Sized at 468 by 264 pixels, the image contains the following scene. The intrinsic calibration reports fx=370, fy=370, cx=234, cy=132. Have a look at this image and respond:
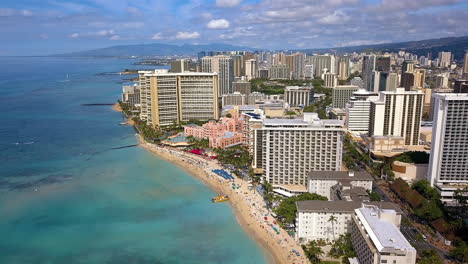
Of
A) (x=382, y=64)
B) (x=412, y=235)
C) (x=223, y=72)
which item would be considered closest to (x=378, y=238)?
(x=412, y=235)

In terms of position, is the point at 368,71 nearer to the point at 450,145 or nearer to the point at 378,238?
the point at 450,145

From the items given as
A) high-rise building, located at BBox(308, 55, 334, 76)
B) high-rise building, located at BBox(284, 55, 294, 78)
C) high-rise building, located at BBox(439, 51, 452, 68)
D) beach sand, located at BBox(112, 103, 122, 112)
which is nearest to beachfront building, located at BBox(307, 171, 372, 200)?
beach sand, located at BBox(112, 103, 122, 112)

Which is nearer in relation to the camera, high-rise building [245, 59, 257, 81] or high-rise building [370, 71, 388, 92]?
high-rise building [370, 71, 388, 92]

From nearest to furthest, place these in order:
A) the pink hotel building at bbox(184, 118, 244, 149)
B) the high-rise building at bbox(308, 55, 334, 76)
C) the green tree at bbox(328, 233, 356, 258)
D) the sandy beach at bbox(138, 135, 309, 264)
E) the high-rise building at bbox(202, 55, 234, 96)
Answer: the green tree at bbox(328, 233, 356, 258) → the sandy beach at bbox(138, 135, 309, 264) → the pink hotel building at bbox(184, 118, 244, 149) → the high-rise building at bbox(202, 55, 234, 96) → the high-rise building at bbox(308, 55, 334, 76)

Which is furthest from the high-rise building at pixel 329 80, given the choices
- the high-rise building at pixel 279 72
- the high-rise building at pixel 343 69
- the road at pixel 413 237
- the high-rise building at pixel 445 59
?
the road at pixel 413 237

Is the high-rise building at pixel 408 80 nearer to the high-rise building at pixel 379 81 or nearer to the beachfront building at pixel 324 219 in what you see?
the high-rise building at pixel 379 81

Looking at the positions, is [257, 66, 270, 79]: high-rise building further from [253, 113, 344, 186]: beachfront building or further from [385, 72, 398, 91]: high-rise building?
[253, 113, 344, 186]: beachfront building
